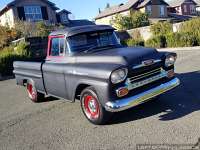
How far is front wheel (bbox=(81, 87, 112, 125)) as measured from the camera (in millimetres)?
5645

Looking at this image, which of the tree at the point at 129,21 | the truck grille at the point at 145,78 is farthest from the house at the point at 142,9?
the truck grille at the point at 145,78

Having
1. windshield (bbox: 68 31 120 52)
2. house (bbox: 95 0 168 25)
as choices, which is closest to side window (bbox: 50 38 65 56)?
windshield (bbox: 68 31 120 52)

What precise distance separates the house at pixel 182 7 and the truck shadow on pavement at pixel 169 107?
5742 cm

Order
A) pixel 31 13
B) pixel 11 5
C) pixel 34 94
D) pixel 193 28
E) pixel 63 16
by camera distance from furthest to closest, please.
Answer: pixel 63 16 < pixel 31 13 < pixel 11 5 < pixel 193 28 < pixel 34 94

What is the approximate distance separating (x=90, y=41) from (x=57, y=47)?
80 centimetres

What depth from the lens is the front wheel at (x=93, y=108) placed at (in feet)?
18.5

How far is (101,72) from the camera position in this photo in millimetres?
5414

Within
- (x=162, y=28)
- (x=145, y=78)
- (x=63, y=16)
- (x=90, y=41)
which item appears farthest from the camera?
(x=63, y=16)

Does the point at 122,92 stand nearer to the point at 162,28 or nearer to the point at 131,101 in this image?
the point at 131,101

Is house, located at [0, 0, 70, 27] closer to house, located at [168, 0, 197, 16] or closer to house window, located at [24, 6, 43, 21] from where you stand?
house window, located at [24, 6, 43, 21]

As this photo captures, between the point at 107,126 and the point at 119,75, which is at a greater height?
the point at 119,75

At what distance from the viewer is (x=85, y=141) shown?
17.1 feet

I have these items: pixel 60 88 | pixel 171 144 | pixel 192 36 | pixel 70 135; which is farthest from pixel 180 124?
pixel 192 36

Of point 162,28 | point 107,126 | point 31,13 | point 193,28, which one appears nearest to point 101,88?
point 107,126
